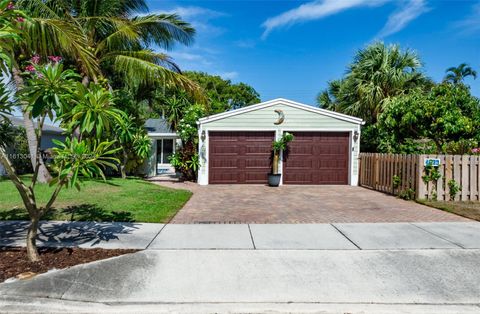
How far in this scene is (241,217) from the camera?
24.6 feet

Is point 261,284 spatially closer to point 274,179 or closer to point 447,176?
point 447,176

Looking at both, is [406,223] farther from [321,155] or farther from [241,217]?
[321,155]

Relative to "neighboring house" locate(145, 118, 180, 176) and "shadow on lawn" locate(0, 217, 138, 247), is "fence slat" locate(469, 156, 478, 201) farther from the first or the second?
"neighboring house" locate(145, 118, 180, 176)

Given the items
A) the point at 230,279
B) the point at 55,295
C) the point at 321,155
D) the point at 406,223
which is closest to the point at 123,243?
the point at 55,295

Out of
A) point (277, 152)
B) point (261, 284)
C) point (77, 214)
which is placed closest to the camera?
point (261, 284)

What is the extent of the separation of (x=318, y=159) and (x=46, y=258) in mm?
11673

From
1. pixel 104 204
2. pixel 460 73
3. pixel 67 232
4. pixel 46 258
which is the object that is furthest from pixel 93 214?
pixel 460 73

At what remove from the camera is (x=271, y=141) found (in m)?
14.6

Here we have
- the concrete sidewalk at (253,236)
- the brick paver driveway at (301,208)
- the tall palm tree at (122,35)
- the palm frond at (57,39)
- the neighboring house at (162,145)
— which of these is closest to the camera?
the concrete sidewalk at (253,236)

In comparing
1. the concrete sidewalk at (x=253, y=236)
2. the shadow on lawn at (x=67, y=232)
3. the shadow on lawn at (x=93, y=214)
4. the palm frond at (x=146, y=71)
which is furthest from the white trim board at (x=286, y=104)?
the shadow on lawn at (x=67, y=232)

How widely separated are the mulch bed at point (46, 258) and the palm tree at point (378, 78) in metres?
13.1

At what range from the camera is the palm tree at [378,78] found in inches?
592

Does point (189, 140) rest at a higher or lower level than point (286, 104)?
lower

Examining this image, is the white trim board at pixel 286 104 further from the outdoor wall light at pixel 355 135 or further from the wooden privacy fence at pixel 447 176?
the wooden privacy fence at pixel 447 176
